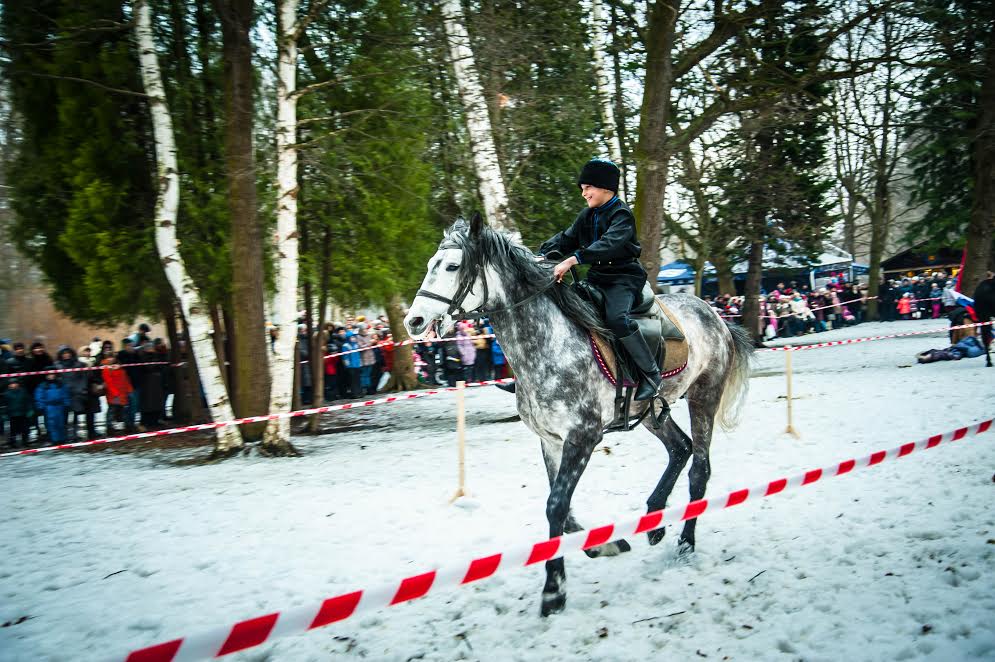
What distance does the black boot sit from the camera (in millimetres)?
5086

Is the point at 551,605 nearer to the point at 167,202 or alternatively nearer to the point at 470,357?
the point at 167,202

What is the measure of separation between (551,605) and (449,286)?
228cm

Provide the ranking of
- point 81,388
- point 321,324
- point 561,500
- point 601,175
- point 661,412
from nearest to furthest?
point 561,500 → point 601,175 → point 661,412 → point 321,324 → point 81,388

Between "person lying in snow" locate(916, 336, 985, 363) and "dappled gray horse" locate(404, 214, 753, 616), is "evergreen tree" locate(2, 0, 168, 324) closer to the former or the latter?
"dappled gray horse" locate(404, 214, 753, 616)

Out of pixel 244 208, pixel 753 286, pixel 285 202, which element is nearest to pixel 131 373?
pixel 244 208

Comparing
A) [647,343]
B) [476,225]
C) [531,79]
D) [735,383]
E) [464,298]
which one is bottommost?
[735,383]

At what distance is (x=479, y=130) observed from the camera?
33.1 ft

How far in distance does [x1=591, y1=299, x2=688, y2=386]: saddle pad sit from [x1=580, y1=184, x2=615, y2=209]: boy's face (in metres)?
1.07

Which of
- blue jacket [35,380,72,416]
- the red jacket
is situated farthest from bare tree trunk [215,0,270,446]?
blue jacket [35,380,72,416]

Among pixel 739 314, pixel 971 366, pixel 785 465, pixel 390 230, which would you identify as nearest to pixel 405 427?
pixel 390 230

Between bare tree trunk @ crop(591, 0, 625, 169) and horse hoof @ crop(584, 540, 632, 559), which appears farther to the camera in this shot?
bare tree trunk @ crop(591, 0, 625, 169)

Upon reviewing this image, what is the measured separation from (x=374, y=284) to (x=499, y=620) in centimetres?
972

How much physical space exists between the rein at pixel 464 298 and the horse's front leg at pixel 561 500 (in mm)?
1036

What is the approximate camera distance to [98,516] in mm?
7660
